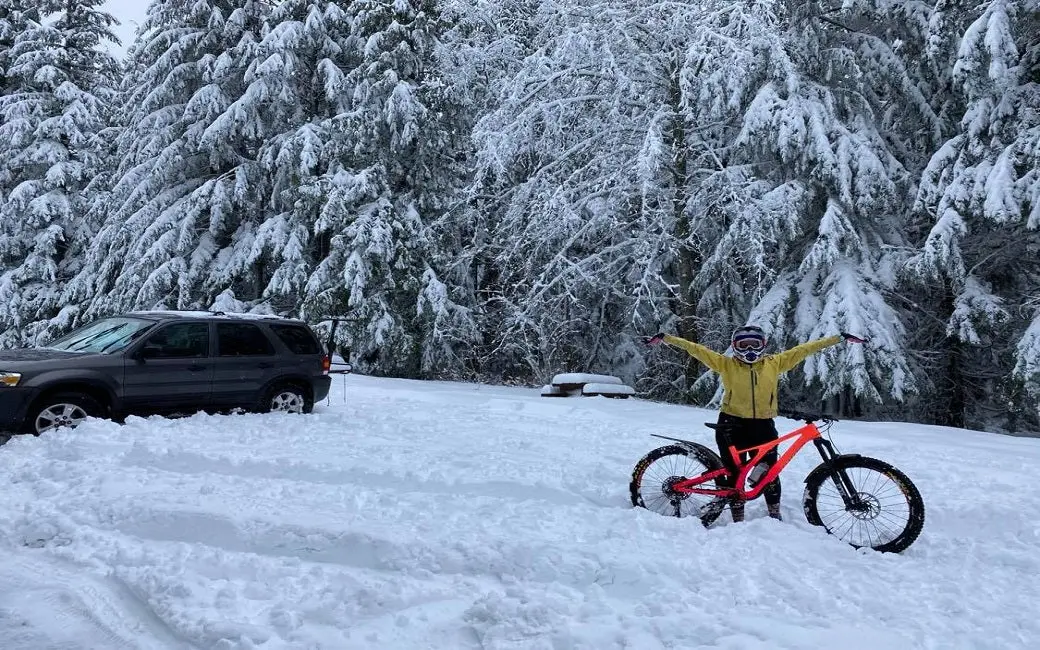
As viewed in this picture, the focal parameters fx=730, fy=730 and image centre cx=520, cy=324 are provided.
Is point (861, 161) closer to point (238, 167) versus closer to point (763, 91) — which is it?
point (763, 91)

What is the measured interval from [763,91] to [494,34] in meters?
7.65

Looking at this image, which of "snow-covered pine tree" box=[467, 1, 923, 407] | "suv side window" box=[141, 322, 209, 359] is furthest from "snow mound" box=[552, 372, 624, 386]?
"suv side window" box=[141, 322, 209, 359]

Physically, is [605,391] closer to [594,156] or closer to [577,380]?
[577,380]

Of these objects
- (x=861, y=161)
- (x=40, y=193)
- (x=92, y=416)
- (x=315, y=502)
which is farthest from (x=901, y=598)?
(x=40, y=193)

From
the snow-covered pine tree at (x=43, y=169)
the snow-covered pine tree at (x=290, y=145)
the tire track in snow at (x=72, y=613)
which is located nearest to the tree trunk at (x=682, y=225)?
the snow-covered pine tree at (x=290, y=145)

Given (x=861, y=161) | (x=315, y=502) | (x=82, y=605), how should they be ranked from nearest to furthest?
(x=82, y=605)
(x=315, y=502)
(x=861, y=161)

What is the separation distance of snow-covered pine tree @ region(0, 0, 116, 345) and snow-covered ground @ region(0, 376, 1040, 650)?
1837 cm

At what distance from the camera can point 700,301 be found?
1628cm

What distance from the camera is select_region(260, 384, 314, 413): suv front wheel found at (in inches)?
413

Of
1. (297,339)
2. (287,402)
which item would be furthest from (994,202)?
(287,402)

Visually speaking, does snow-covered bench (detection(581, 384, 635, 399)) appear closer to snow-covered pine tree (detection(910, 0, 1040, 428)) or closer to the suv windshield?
snow-covered pine tree (detection(910, 0, 1040, 428))

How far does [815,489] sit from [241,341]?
7.89 m

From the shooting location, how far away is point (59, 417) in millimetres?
8344

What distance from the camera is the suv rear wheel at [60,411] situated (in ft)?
26.9
